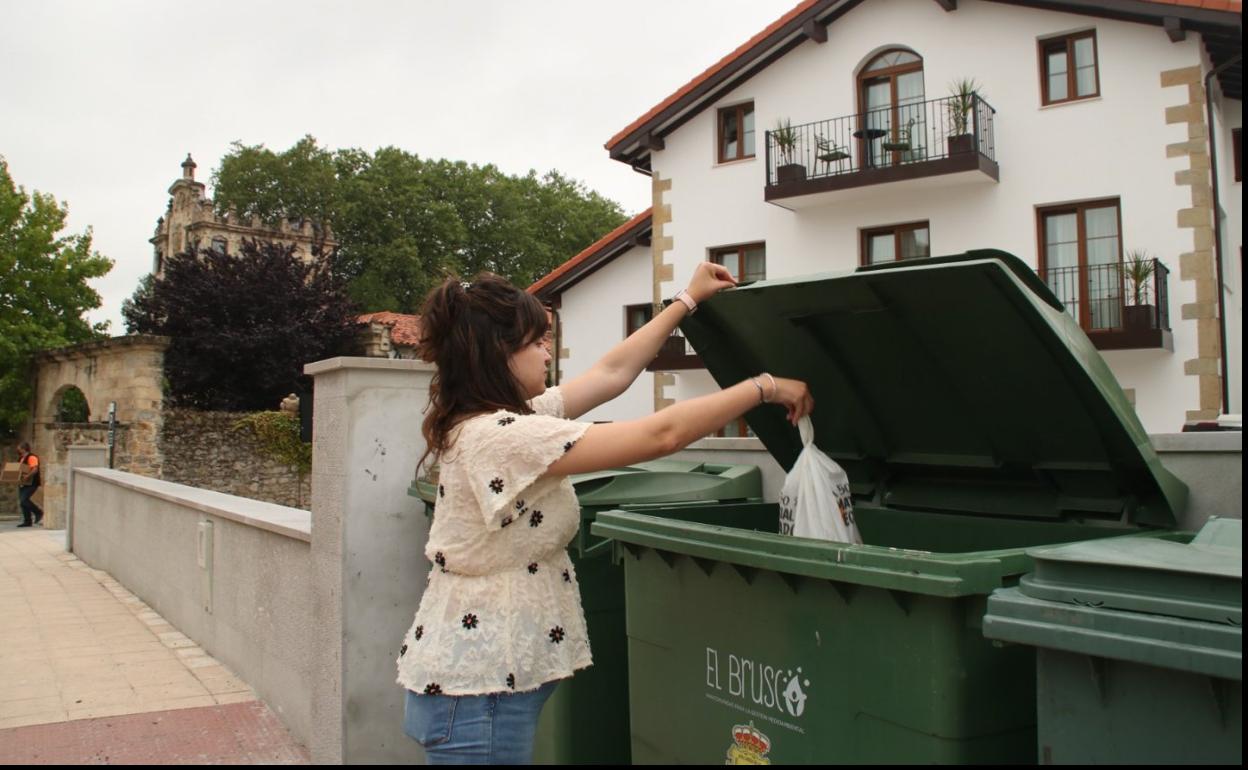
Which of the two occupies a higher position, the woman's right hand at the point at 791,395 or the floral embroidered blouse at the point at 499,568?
the woman's right hand at the point at 791,395

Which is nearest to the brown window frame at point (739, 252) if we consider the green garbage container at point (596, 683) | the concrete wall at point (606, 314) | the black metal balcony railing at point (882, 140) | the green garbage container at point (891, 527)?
the black metal balcony railing at point (882, 140)

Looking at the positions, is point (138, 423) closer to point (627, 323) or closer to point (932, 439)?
point (627, 323)

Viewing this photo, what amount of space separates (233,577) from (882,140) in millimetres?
14095

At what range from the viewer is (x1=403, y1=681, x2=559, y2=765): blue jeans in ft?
7.00

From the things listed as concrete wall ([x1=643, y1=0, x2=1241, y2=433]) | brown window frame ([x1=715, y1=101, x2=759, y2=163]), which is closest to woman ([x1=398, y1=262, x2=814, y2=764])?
concrete wall ([x1=643, y1=0, x2=1241, y2=433])

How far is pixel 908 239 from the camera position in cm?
1728

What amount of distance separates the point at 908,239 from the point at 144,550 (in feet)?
43.5

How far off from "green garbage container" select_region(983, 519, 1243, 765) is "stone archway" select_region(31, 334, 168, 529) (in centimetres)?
2036

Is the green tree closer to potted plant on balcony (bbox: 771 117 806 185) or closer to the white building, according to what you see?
the white building

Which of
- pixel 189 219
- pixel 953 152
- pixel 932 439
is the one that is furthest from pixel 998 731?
pixel 189 219

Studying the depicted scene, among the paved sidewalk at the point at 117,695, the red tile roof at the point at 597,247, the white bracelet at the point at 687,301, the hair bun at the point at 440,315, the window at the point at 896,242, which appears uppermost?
the red tile roof at the point at 597,247

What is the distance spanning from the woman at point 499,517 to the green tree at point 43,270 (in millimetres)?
27225

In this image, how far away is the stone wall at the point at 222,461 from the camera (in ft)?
66.1

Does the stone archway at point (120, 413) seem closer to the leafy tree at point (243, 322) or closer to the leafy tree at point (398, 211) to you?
the leafy tree at point (243, 322)
